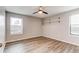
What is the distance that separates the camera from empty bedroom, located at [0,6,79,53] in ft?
11.7

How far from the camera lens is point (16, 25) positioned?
5.37 metres

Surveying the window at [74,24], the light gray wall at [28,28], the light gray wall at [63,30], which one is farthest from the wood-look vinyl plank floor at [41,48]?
the light gray wall at [28,28]

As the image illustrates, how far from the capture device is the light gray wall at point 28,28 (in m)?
4.84

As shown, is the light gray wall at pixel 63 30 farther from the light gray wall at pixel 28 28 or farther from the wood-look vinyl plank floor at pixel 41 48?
the light gray wall at pixel 28 28

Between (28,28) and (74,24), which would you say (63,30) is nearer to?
(74,24)

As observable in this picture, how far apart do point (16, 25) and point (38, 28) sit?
2.83m

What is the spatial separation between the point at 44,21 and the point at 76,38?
4119mm

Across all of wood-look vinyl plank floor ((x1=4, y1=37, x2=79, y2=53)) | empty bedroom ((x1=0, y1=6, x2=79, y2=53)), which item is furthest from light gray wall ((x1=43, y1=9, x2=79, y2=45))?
wood-look vinyl plank floor ((x1=4, y1=37, x2=79, y2=53))

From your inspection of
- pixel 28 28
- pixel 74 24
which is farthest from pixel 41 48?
pixel 28 28

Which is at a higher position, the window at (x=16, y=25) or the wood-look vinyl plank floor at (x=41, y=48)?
the window at (x=16, y=25)

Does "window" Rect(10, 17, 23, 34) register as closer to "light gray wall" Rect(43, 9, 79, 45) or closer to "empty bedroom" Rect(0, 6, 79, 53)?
"empty bedroom" Rect(0, 6, 79, 53)

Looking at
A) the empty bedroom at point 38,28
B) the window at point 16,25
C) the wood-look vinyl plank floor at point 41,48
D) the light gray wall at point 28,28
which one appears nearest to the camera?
the wood-look vinyl plank floor at point 41,48

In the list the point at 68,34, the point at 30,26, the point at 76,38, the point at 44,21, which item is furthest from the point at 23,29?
the point at 76,38
